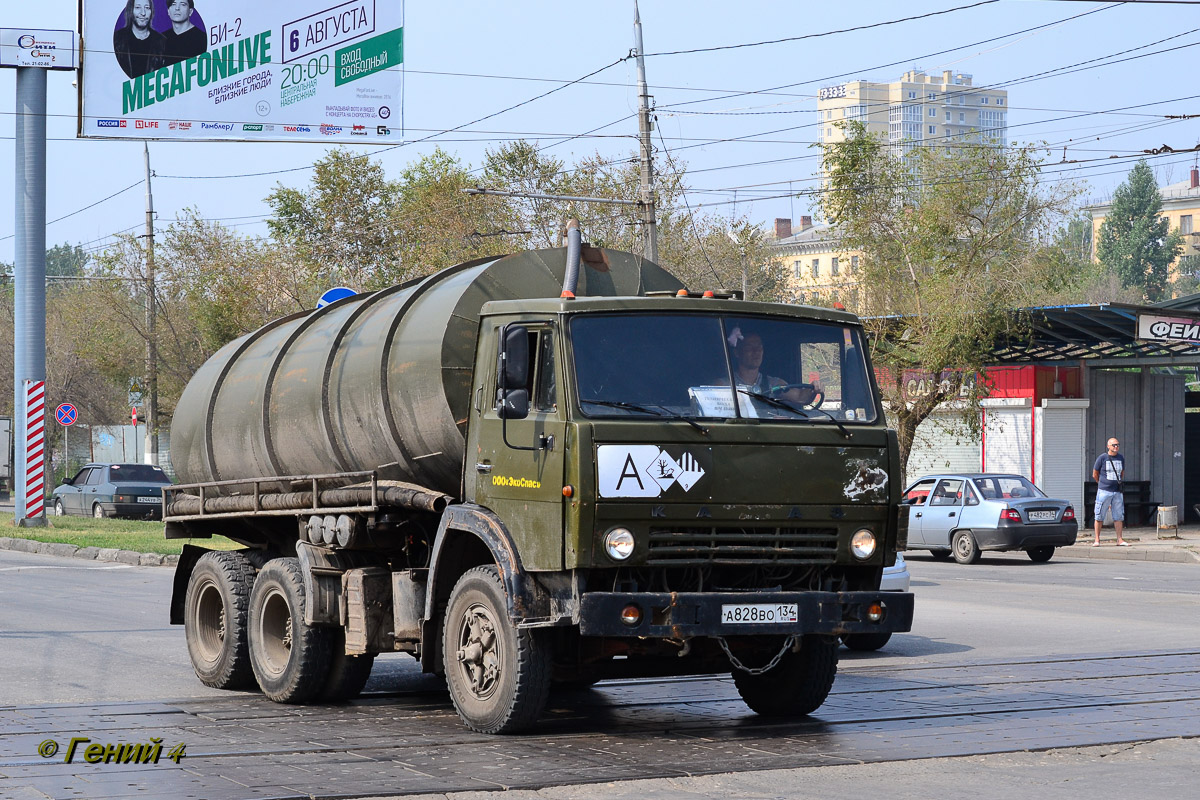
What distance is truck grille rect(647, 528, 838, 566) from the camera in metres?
7.77

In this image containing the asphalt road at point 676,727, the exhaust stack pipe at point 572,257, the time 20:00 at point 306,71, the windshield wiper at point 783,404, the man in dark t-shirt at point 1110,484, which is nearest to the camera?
the asphalt road at point 676,727

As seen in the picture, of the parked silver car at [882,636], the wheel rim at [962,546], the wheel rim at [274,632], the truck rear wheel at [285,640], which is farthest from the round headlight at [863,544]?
the wheel rim at [962,546]

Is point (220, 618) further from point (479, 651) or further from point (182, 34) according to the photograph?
point (182, 34)

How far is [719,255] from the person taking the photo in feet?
160

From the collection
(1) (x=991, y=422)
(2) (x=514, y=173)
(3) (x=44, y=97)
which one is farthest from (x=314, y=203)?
A: (1) (x=991, y=422)

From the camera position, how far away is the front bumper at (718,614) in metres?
7.55

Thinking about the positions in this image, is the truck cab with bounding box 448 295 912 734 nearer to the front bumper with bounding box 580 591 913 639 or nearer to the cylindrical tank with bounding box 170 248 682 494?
the front bumper with bounding box 580 591 913 639

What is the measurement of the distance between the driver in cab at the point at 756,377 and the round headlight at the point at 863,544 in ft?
2.58

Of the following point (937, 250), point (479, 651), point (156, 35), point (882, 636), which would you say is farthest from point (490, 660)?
point (937, 250)

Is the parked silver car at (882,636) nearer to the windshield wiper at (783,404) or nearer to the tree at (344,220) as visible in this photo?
the windshield wiper at (783,404)

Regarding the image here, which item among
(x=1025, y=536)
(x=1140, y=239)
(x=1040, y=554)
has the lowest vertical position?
(x=1040, y=554)

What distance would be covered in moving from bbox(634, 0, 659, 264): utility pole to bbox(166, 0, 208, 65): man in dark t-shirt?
8083 mm

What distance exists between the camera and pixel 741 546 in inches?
311

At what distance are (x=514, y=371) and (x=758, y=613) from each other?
1816 mm
